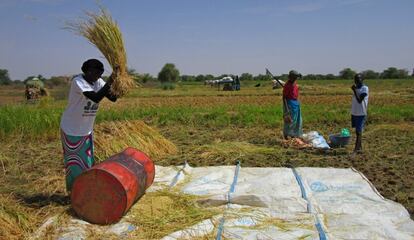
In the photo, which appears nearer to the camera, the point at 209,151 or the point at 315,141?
the point at 209,151

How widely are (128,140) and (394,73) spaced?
5964cm

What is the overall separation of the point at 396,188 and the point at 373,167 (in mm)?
915

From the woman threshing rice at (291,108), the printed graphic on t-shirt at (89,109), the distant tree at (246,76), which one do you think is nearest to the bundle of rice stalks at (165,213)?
the printed graphic on t-shirt at (89,109)

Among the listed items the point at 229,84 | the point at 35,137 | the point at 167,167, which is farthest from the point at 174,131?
the point at 229,84

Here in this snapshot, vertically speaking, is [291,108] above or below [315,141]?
above

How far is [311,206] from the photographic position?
3.72m

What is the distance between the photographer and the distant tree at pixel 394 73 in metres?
57.1

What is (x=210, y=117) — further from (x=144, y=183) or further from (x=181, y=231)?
(x=181, y=231)

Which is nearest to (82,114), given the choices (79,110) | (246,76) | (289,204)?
(79,110)

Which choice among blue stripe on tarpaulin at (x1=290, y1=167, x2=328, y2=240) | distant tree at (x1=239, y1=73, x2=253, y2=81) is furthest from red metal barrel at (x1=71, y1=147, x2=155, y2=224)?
distant tree at (x1=239, y1=73, x2=253, y2=81)

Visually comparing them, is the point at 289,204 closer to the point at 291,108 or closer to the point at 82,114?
the point at 82,114

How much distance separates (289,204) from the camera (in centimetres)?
376

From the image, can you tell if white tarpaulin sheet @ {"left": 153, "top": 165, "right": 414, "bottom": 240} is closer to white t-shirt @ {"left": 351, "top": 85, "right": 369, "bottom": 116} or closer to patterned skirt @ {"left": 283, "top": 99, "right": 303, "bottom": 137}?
white t-shirt @ {"left": 351, "top": 85, "right": 369, "bottom": 116}

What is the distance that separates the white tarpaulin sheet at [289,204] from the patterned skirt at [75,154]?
2.81ft
